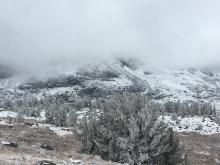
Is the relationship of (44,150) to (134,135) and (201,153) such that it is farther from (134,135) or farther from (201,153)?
(201,153)

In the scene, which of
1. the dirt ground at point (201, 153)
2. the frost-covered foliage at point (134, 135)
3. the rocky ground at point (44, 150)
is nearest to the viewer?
the rocky ground at point (44, 150)

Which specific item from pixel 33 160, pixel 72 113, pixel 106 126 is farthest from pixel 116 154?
pixel 72 113

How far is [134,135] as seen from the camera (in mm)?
34906

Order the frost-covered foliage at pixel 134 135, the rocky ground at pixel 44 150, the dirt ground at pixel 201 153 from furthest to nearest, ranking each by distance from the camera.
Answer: the dirt ground at pixel 201 153, the frost-covered foliage at pixel 134 135, the rocky ground at pixel 44 150

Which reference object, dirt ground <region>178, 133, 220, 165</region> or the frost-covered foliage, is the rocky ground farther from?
the frost-covered foliage

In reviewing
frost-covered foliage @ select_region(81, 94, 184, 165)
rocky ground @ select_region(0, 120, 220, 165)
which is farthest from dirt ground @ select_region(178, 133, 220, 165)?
frost-covered foliage @ select_region(81, 94, 184, 165)

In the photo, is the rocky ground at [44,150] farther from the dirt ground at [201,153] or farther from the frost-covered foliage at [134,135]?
the frost-covered foliage at [134,135]

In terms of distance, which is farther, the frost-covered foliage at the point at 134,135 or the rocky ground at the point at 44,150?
the frost-covered foliage at the point at 134,135

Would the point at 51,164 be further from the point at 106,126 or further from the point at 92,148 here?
the point at 92,148

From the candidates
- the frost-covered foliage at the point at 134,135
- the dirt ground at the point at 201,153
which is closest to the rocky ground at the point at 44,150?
the dirt ground at the point at 201,153

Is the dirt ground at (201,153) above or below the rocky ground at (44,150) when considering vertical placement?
→ below

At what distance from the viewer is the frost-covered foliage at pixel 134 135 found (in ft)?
115

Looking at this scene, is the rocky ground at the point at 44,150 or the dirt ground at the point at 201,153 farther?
the dirt ground at the point at 201,153

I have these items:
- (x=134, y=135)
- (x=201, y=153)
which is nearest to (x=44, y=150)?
(x=134, y=135)
